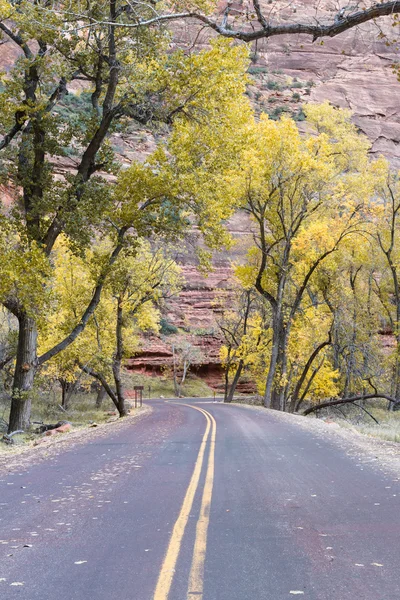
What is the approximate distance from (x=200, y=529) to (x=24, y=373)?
416 inches

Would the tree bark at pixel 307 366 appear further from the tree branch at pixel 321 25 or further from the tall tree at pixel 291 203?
the tree branch at pixel 321 25

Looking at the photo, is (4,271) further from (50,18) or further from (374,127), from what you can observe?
(374,127)

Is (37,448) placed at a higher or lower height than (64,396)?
higher

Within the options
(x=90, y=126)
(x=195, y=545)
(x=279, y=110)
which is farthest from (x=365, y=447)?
(x=279, y=110)

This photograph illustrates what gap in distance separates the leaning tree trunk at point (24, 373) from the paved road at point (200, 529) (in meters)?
5.32

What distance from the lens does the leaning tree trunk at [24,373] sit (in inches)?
569

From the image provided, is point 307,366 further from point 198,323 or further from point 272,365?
point 198,323

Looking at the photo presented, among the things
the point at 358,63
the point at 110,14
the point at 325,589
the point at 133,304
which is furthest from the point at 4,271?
the point at 358,63

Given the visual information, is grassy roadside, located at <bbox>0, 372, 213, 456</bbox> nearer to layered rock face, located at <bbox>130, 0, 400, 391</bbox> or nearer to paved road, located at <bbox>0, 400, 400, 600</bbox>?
layered rock face, located at <bbox>130, 0, 400, 391</bbox>

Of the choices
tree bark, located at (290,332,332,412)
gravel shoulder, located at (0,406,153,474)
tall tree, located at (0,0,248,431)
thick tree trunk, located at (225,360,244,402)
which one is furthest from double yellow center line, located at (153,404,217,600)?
thick tree trunk, located at (225,360,244,402)

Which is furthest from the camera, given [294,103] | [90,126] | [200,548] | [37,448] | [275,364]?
[294,103]

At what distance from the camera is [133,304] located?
2370cm

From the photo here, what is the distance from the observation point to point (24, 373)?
1452 cm

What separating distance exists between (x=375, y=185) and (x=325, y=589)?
1041 inches
